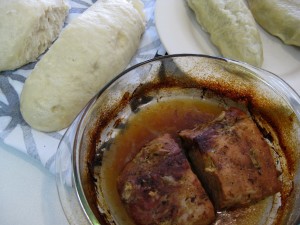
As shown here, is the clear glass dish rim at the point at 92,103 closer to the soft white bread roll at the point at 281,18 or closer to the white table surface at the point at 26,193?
the white table surface at the point at 26,193

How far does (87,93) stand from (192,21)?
0.32 meters

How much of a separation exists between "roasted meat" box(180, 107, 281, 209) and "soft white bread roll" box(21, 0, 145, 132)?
251 mm

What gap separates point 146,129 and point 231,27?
31cm

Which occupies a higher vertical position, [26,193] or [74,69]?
[74,69]

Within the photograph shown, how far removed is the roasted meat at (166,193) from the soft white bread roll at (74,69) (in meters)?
0.23

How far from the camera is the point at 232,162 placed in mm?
565

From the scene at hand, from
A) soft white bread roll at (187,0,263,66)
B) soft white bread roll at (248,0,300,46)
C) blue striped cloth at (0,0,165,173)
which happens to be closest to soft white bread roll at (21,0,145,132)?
blue striped cloth at (0,0,165,173)

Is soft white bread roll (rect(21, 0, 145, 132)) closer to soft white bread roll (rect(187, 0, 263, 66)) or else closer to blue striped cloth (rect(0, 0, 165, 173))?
blue striped cloth (rect(0, 0, 165, 173))

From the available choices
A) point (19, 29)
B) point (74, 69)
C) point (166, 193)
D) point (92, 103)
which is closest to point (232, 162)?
point (166, 193)

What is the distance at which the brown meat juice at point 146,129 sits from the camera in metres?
0.62

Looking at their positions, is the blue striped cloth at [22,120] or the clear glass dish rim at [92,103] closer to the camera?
the clear glass dish rim at [92,103]

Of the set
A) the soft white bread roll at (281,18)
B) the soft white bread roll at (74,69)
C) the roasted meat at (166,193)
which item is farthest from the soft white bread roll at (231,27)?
the roasted meat at (166,193)

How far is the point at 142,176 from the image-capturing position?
556mm

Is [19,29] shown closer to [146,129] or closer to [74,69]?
[74,69]
